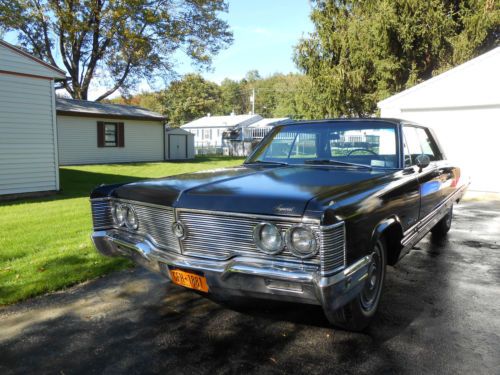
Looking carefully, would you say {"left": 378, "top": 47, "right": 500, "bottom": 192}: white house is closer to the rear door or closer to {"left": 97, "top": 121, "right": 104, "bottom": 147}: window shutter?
the rear door

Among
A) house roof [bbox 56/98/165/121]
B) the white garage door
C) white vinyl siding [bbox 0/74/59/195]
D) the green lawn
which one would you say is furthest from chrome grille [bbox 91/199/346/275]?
house roof [bbox 56/98/165/121]

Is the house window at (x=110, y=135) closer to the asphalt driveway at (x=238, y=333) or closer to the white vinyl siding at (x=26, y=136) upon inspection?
the white vinyl siding at (x=26, y=136)

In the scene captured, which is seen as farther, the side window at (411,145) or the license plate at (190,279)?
the side window at (411,145)

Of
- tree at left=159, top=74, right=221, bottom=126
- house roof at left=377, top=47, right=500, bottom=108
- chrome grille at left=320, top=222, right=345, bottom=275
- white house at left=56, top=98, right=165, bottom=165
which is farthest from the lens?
tree at left=159, top=74, right=221, bottom=126

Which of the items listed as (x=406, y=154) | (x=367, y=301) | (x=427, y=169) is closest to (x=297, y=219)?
(x=367, y=301)

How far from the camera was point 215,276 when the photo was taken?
9.27 feet

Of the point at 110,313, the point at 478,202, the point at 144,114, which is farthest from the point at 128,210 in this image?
the point at 144,114

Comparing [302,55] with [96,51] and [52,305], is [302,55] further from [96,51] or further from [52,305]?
[52,305]

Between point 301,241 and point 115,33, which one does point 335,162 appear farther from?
point 115,33

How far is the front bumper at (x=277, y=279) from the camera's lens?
248 centimetres

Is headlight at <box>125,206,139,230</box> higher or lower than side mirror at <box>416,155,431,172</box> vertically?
lower

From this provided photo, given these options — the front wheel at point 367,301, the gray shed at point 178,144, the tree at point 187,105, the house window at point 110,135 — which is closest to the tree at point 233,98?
the tree at point 187,105

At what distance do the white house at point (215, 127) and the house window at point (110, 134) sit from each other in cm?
1817

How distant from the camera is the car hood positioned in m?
2.69
